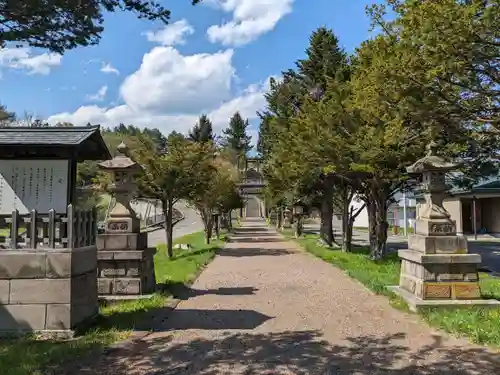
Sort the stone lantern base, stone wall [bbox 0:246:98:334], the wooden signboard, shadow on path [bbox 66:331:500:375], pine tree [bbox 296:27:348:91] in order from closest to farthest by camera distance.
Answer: shadow on path [bbox 66:331:500:375], stone wall [bbox 0:246:98:334], the wooden signboard, the stone lantern base, pine tree [bbox 296:27:348:91]

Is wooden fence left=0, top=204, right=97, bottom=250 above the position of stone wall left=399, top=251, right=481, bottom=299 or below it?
above

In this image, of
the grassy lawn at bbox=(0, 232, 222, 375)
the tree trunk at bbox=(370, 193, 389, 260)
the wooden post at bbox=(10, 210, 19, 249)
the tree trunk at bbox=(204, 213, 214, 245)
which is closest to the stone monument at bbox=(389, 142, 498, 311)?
the grassy lawn at bbox=(0, 232, 222, 375)

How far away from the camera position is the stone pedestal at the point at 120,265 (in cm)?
954

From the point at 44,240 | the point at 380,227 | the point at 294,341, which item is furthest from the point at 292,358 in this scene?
the point at 380,227

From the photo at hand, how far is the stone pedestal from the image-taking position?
376 inches

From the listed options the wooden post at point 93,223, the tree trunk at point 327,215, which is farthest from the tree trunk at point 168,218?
the wooden post at point 93,223

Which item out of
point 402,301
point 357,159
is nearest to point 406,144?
point 357,159

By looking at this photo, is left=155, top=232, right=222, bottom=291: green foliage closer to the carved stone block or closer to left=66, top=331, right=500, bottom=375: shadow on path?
left=66, top=331, right=500, bottom=375: shadow on path

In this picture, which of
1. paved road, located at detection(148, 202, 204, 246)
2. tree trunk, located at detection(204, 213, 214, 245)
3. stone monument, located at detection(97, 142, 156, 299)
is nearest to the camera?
stone monument, located at detection(97, 142, 156, 299)

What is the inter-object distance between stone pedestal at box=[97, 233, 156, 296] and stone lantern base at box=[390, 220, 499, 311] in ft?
16.7

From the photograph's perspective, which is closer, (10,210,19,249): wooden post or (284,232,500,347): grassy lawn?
(284,232,500,347): grassy lawn

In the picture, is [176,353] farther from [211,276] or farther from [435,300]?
[211,276]

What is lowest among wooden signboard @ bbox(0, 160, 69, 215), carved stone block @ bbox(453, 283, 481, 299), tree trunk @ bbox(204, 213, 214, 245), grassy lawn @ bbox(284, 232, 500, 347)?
grassy lawn @ bbox(284, 232, 500, 347)

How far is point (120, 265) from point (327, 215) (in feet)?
56.0
